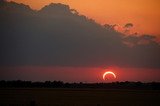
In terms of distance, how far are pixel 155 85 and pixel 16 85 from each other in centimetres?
6367

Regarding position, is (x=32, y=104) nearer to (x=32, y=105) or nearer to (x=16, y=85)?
(x=32, y=105)

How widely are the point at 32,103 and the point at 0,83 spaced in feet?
444

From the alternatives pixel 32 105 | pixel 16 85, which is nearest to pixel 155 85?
pixel 16 85

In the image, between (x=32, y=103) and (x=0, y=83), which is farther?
(x=0, y=83)

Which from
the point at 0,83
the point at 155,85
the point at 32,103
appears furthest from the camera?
the point at 155,85

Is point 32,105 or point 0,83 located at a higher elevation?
point 0,83

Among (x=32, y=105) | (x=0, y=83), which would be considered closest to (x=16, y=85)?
(x=0, y=83)

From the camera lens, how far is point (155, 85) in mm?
176250

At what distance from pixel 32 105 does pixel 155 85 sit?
507ft

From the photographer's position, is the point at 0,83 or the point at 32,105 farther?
the point at 0,83

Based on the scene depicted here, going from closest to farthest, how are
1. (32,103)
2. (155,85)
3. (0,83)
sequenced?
1. (32,103)
2. (0,83)
3. (155,85)

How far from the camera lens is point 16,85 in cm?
16675

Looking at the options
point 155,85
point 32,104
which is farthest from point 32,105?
point 155,85

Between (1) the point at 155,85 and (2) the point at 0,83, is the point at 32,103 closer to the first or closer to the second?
(2) the point at 0,83
